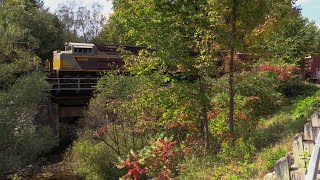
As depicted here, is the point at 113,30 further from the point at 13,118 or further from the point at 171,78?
the point at 171,78

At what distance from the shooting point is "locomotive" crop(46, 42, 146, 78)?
84.3 ft

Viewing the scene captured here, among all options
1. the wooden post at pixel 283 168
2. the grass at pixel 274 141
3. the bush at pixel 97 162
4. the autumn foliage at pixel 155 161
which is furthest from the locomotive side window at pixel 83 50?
the wooden post at pixel 283 168

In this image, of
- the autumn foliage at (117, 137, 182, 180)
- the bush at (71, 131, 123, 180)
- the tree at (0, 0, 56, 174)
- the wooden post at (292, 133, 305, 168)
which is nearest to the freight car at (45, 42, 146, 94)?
the tree at (0, 0, 56, 174)

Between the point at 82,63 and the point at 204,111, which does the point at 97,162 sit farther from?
the point at 82,63

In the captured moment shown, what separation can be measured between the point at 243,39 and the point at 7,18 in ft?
48.0

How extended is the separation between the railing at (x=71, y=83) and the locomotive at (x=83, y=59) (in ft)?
3.15

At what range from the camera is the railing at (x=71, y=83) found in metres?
23.9

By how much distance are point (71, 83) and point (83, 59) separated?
2.74m

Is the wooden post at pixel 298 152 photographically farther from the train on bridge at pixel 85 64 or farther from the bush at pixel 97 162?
the train on bridge at pixel 85 64

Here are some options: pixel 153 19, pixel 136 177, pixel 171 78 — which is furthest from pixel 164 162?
pixel 153 19

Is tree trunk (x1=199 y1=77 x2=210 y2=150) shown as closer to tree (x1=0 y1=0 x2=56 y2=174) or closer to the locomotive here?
tree (x1=0 y1=0 x2=56 y2=174)

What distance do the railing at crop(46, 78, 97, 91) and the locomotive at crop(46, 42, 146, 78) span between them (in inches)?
37.8

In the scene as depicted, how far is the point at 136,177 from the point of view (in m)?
6.29

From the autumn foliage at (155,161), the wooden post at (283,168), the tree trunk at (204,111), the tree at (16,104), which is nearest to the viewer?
the wooden post at (283,168)
